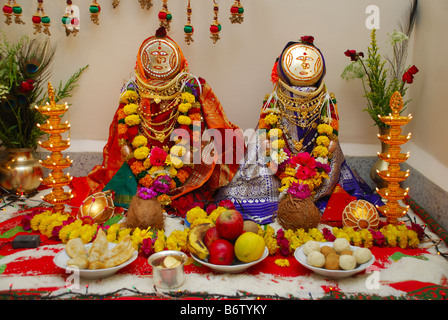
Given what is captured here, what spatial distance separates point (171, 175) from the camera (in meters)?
3.95

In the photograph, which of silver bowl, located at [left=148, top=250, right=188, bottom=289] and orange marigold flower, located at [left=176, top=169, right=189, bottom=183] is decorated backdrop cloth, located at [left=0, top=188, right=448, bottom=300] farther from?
orange marigold flower, located at [left=176, top=169, right=189, bottom=183]

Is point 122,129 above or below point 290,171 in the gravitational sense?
above

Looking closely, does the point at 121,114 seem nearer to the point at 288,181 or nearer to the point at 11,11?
the point at 11,11

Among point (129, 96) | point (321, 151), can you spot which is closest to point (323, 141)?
point (321, 151)

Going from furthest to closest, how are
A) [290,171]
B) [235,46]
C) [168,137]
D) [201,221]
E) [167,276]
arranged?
1. [235,46]
2. [168,137]
3. [290,171]
4. [201,221]
5. [167,276]

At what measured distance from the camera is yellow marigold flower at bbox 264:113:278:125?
13.0 ft

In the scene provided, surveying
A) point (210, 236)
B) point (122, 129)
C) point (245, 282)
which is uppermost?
point (122, 129)

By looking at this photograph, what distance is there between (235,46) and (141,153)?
69.7 inches

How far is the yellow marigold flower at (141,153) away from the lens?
153 inches

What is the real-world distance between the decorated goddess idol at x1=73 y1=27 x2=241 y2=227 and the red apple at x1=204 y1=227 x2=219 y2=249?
103 centimetres

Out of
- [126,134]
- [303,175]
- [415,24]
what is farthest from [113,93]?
[415,24]

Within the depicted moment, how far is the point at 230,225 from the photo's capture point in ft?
9.21

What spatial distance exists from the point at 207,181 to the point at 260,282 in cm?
157

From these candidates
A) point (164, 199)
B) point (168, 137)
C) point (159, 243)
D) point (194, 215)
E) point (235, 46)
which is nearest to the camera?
point (159, 243)
